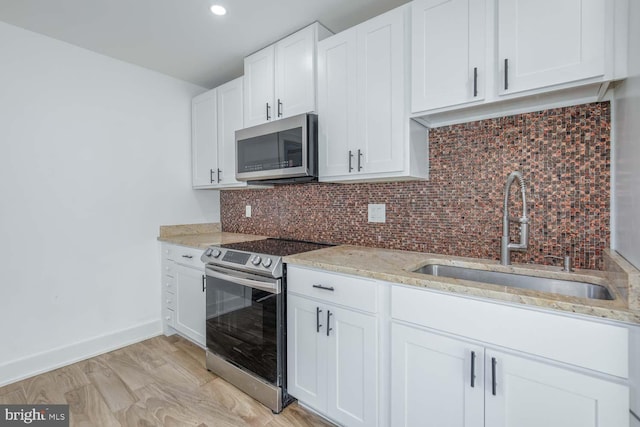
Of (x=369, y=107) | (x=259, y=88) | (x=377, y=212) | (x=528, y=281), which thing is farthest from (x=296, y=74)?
(x=528, y=281)

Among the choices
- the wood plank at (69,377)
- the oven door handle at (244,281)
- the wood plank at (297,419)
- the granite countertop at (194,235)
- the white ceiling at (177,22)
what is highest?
the white ceiling at (177,22)

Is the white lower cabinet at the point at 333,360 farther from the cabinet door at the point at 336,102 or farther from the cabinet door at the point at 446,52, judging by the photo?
the cabinet door at the point at 446,52

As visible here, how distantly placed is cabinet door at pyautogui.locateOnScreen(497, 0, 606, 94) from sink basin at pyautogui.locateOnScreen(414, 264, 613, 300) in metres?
0.86

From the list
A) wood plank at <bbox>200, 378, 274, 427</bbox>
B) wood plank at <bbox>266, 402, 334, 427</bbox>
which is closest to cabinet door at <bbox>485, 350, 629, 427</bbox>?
wood plank at <bbox>266, 402, 334, 427</bbox>

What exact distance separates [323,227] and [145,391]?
5.39ft

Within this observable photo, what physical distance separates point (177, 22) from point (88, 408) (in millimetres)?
2526

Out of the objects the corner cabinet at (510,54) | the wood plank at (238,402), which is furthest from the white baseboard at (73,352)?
the corner cabinet at (510,54)

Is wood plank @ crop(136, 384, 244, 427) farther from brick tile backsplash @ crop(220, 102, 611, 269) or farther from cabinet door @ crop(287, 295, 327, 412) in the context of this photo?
brick tile backsplash @ crop(220, 102, 611, 269)

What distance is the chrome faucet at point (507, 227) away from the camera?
1463 millimetres

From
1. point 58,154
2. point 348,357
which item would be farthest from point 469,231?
point 58,154

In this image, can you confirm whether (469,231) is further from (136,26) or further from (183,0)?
(136,26)

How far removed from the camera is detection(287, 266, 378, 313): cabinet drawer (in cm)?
144

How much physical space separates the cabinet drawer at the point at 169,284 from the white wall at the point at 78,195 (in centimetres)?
9

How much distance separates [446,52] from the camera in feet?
4.98
